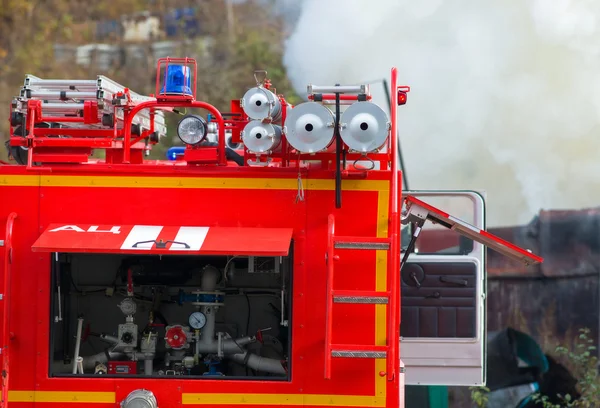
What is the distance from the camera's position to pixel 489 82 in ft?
37.7

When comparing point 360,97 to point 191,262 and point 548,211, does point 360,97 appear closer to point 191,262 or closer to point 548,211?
point 191,262

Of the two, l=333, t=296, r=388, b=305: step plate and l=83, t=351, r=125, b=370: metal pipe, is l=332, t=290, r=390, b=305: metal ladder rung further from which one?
l=83, t=351, r=125, b=370: metal pipe

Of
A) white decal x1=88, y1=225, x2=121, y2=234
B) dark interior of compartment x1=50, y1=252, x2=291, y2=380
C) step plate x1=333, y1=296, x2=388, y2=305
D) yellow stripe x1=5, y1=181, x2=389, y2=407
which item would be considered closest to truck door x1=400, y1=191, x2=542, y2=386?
dark interior of compartment x1=50, y1=252, x2=291, y2=380

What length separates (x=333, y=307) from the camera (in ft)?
16.8

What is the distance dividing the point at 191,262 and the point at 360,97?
1.55m

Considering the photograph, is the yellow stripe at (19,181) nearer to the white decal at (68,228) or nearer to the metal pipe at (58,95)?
the white decal at (68,228)

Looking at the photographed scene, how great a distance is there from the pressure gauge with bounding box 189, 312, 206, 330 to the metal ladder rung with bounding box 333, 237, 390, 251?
1.02 m

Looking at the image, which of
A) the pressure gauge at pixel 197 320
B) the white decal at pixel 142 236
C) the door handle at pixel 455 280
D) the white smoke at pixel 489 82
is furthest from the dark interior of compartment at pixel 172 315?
the white smoke at pixel 489 82

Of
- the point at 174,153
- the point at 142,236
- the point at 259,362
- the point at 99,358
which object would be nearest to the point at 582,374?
the point at 174,153

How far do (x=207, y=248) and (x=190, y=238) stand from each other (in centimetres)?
17

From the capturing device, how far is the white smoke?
10.6 m

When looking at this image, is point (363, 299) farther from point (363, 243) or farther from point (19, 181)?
point (19, 181)

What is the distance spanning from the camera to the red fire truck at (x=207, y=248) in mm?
4941

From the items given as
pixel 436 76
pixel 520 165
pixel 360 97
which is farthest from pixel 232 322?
pixel 436 76
